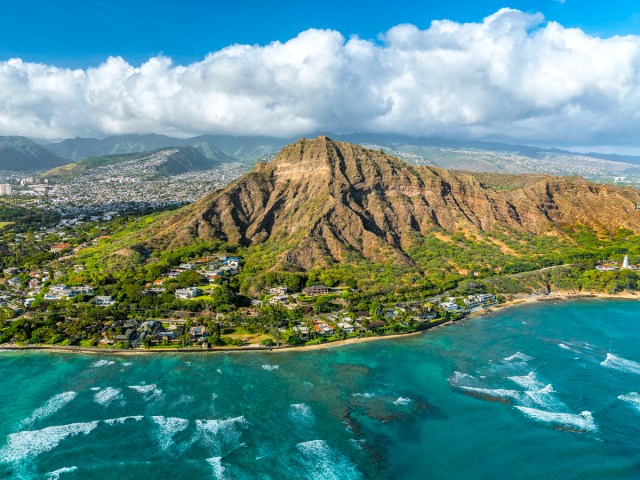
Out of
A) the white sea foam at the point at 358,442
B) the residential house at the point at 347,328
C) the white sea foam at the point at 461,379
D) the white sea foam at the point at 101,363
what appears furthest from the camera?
the residential house at the point at 347,328

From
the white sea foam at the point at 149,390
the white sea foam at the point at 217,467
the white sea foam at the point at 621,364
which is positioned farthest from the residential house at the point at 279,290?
the white sea foam at the point at 621,364

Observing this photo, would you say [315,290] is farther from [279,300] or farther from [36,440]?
[36,440]

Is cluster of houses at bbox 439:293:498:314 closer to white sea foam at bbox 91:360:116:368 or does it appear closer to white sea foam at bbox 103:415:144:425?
white sea foam at bbox 103:415:144:425

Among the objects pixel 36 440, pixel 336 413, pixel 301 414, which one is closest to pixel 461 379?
pixel 336 413

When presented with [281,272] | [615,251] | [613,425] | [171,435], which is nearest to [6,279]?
[281,272]

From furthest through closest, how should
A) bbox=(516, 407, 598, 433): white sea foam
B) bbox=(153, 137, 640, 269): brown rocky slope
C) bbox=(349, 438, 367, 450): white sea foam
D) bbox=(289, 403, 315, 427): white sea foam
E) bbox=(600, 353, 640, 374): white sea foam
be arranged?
bbox=(153, 137, 640, 269): brown rocky slope → bbox=(600, 353, 640, 374): white sea foam → bbox=(289, 403, 315, 427): white sea foam → bbox=(516, 407, 598, 433): white sea foam → bbox=(349, 438, 367, 450): white sea foam

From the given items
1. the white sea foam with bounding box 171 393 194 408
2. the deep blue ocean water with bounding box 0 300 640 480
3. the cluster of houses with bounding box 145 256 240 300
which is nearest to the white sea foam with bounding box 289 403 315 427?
the deep blue ocean water with bounding box 0 300 640 480

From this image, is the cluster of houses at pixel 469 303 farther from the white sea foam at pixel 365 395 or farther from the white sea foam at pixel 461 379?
the white sea foam at pixel 365 395
